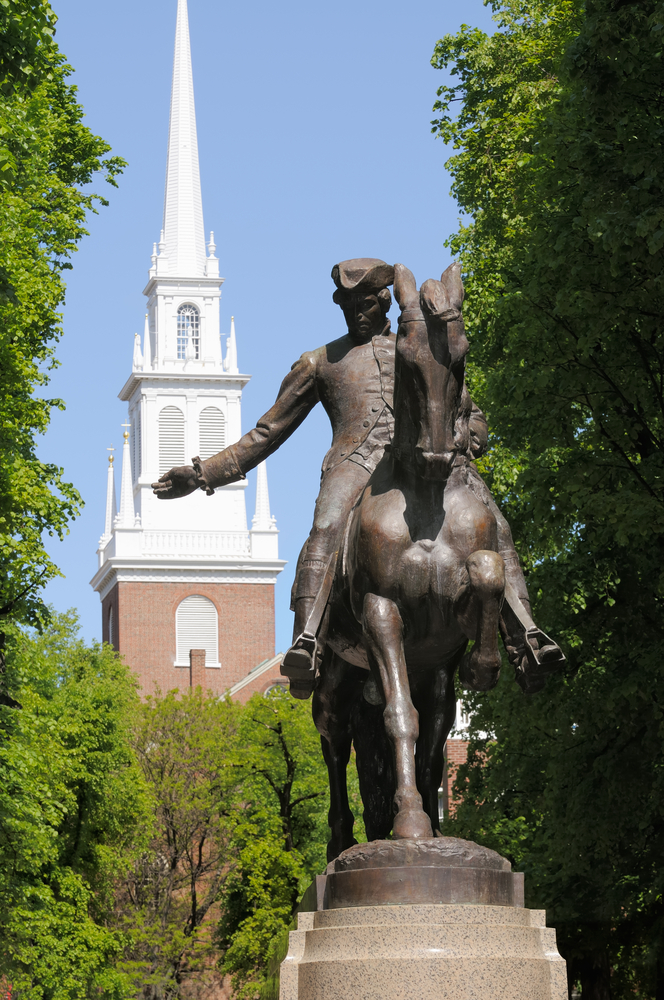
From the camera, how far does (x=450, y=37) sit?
2827 cm

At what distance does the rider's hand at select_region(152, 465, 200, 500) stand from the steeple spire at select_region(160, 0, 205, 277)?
2986 inches

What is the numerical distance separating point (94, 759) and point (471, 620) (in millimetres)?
29887

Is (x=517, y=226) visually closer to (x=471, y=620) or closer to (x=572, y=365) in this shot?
(x=572, y=365)

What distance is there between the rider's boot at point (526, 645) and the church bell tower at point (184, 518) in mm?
68040

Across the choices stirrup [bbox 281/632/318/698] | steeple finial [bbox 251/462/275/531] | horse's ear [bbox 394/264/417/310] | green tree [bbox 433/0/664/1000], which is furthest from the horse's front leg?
steeple finial [bbox 251/462/275/531]

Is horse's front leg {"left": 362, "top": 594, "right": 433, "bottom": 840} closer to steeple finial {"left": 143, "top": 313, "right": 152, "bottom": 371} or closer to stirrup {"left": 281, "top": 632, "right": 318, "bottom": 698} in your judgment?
stirrup {"left": 281, "top": 632, "right": 318, "bottom": 698}

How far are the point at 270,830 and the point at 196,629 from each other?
3240cm

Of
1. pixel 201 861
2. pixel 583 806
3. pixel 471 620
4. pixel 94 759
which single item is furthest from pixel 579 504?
pixel 201 861

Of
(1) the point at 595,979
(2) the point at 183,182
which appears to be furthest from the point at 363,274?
(2) the point at 183,182

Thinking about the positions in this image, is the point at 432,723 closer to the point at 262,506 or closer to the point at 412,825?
the point at 412,825

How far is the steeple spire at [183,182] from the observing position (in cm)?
8569

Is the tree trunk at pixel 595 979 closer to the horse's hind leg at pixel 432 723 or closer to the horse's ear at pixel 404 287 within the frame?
the horse's hind leg at pixel 432 723

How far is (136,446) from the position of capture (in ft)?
280

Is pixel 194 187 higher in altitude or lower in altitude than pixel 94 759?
higher
